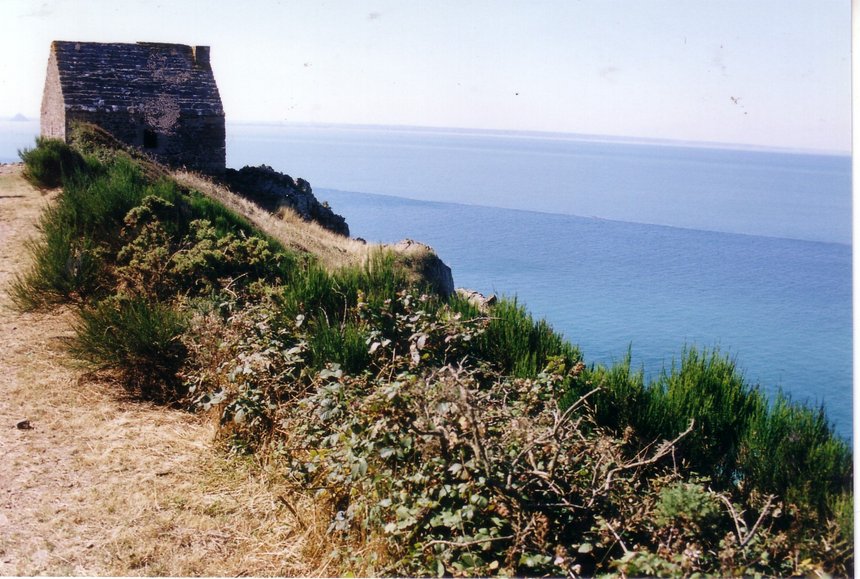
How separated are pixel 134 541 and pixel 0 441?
1.75 meters

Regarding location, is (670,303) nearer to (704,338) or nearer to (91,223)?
(704,338)

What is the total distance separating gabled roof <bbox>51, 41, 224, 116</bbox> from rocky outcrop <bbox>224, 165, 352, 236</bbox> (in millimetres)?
2629

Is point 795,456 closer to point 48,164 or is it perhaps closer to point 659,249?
point 48,164

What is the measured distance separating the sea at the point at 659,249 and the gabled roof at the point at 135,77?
352 centimetres

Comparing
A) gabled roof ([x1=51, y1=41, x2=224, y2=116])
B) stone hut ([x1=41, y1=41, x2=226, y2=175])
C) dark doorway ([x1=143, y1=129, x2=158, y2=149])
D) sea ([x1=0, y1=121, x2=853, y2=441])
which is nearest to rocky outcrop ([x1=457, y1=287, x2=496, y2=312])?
sea ([x1=0, y1=121, x2=853, y2=441])

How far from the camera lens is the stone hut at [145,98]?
23312mm

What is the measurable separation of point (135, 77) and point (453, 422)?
964 inches

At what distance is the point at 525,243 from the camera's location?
58594 millimetres

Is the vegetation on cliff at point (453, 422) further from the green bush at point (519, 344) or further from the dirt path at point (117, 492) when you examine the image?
the dirt path at point (117, 492)

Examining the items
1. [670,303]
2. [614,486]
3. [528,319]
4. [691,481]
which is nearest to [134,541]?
[614,486]

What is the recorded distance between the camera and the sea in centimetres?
2700

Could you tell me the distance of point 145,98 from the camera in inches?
962

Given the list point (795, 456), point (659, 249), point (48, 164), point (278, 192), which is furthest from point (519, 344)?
point (659, 249)

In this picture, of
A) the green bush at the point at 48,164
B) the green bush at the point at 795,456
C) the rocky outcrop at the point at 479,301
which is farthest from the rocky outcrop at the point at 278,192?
the green bush at the point at 795,456
